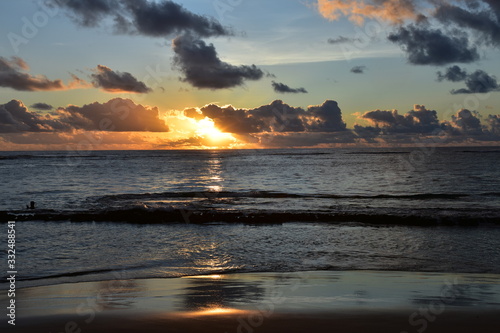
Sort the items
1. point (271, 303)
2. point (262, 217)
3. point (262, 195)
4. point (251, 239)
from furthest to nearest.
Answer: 1. point (262, 195)
2. point (262, 217)
3. point (251, 239)
4. point (271, 303)

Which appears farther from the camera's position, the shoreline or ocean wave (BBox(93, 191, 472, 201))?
ocean wave (BBox(93, 191, 472, 201))

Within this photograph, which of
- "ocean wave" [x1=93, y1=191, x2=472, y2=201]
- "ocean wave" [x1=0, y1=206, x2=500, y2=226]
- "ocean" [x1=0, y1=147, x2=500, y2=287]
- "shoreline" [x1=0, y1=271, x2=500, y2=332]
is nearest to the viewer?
"shoreline" [x1=0, y1=271, x2=500, y2=332]

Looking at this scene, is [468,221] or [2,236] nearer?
[2,236]

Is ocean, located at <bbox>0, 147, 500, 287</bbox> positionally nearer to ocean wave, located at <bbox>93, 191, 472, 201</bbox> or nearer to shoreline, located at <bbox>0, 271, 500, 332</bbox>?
shoreline, located at <bbox>0, 271, 500, 332</bbox>

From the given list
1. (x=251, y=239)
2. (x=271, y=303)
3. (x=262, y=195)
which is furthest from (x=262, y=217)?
(x=271, y=303)

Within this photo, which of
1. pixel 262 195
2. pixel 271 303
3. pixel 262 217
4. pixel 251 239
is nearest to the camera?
pixel 271 303

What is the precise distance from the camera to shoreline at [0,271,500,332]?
6727 mm

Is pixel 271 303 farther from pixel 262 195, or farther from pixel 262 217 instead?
pixel 262 195

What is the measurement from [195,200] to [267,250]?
780 inches

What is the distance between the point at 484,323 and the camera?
266 inches

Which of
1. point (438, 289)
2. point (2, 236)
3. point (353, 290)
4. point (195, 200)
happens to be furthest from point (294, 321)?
point (195, 200)

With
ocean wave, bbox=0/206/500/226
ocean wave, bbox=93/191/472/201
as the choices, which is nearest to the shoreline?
ocean wave, bbox=0/206/500/226

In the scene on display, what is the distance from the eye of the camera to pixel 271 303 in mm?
7895

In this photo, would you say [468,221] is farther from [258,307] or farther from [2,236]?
[2,236]
